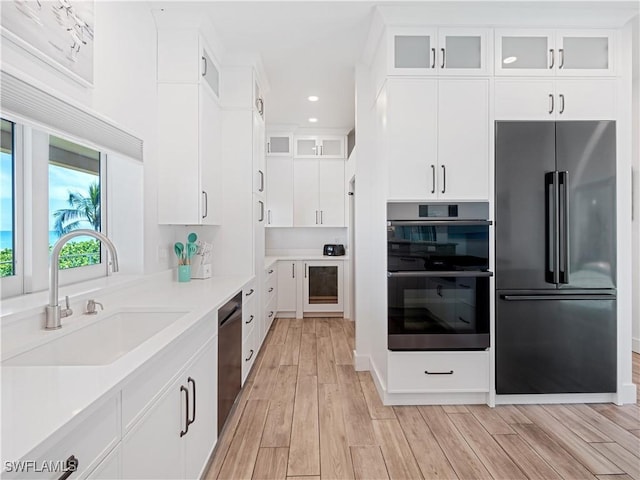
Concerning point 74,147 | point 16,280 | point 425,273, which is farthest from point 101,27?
point 425,273

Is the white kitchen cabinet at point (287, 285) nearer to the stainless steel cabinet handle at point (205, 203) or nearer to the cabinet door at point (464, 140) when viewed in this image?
the stainless steel cabinet handle at point (205, 203)

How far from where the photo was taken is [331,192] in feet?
18.6

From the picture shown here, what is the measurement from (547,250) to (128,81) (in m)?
2.99

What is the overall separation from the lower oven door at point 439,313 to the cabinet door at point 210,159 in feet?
4.85

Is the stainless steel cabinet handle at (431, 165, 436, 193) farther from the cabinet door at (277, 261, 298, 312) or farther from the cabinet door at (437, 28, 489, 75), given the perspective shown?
the cabinet door at (277, 261, 298, 312)

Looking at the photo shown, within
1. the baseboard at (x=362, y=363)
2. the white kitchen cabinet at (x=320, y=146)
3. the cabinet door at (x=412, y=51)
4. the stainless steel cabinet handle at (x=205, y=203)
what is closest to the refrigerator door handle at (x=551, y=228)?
the cabinet door at (x=412, y=51)

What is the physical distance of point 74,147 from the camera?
2000 millimetres

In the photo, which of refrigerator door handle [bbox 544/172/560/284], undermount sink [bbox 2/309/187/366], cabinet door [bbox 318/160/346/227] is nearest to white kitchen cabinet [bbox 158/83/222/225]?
undermount sink [bbox 2/309/187/366]

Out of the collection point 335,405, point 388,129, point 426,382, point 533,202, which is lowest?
point 335,405

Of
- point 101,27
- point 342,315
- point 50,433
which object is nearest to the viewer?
point 50,433

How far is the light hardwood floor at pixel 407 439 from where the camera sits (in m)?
1.91

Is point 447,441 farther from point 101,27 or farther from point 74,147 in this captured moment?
point 101,27

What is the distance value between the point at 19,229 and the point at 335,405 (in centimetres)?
217

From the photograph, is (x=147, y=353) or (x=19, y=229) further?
(x=19, y=229)
